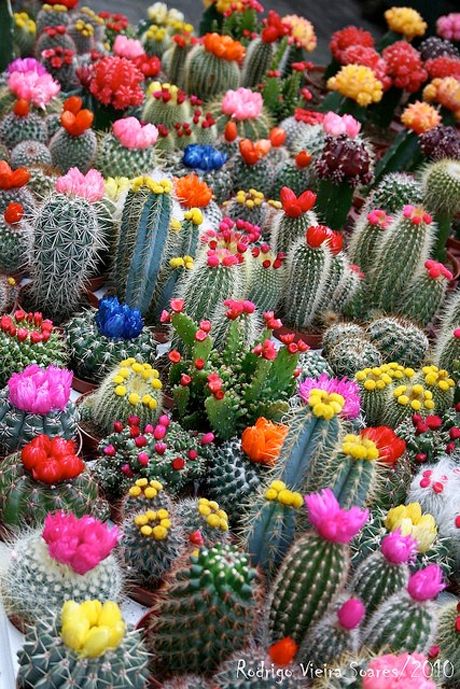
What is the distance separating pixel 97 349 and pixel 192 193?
0.94m

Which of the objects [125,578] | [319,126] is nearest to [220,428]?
[125,578]

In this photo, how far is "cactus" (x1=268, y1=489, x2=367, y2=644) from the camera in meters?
2.26

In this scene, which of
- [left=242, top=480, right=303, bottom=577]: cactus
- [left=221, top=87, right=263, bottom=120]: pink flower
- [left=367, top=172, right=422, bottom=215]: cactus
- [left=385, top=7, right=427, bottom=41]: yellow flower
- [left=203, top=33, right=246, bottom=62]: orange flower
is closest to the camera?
[left=242, top=480, right=303, bottom=577]: cactus

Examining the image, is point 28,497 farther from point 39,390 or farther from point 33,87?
point 33,87

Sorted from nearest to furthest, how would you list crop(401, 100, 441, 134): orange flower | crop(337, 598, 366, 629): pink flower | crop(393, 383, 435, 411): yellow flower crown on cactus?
crop(337, 598, 366, 629): pink flower < crop(393, 383, 435, 411): yellow flower crown on cactus < crop(401, 100, 441, 134): orange flower

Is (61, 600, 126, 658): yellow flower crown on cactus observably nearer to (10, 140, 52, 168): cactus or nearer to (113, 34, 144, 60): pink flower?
(10, 140, 52, 168): cactus

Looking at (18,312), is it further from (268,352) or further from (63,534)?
(63,534)

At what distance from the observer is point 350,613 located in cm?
218

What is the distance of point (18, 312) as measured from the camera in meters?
3.43

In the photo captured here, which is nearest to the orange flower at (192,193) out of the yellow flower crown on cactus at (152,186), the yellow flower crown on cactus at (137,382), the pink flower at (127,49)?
the yellow flower crown on cactus at (152,186)

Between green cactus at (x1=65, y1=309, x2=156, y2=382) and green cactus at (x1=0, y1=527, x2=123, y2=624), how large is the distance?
108 centimetres

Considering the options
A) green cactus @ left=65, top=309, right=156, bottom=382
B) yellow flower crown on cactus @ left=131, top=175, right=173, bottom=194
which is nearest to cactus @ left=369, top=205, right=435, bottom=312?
yellow flower crown on cactus @ left=131, top=175, right=173, bottom=194

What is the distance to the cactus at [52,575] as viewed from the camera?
232 cm

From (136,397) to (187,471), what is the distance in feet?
1.04
